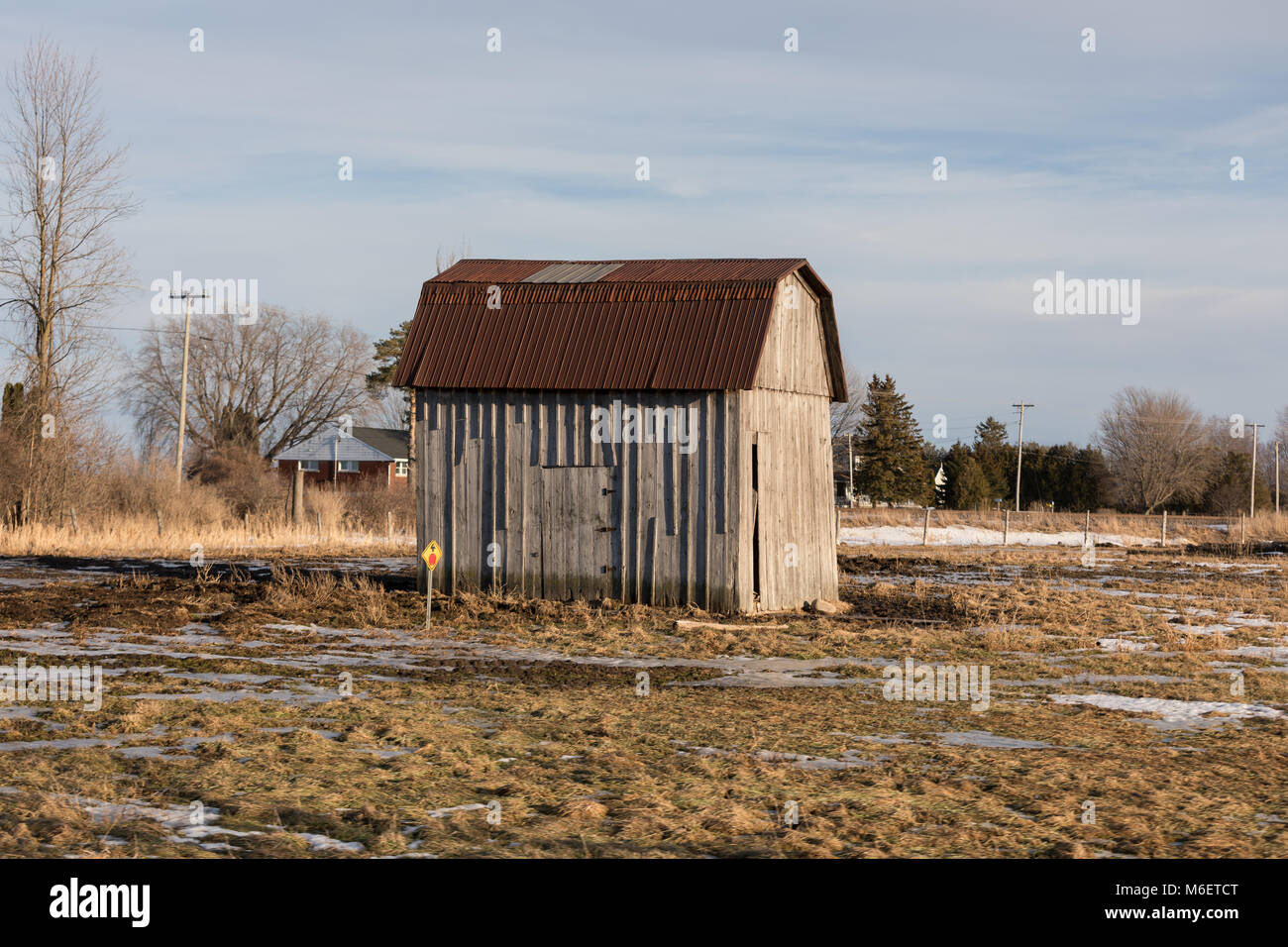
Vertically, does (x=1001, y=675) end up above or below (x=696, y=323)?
below

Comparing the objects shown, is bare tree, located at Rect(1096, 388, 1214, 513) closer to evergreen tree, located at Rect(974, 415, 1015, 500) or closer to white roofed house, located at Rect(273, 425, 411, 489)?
evergreen tree, located at Rect(974, 415, 1015, 500)

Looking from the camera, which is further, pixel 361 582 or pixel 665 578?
pixel 361 582

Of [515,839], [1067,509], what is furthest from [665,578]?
[1067,509]

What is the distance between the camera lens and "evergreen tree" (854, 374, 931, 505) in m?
76.1

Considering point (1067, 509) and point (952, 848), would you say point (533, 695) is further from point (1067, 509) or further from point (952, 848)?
point (1067, 509)

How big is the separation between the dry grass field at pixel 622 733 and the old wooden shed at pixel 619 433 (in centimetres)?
110

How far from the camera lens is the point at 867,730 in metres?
10.5

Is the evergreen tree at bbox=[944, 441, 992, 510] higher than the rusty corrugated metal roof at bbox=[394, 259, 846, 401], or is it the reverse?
the rusty corrugated metal roof at bbox=[394, 259, 846, 401]

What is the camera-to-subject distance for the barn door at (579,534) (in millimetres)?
19906

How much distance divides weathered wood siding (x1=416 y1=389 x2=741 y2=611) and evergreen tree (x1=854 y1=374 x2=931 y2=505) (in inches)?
2276

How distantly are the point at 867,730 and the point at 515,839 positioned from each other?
4.37m

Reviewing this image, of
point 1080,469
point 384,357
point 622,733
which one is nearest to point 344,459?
point 384,357

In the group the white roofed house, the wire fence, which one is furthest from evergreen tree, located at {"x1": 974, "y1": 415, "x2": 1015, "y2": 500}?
the white roofed house

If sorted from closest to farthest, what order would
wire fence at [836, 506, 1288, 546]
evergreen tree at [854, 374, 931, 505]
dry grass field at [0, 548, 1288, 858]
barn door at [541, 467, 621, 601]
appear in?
1. dry grass field at [0, 548, 1288, 858]
2. barn door at [541, 467, 621, 601]
3. wire fence at [836, 506, 1288, 546]
4. evergreen tree at [854, 374, 931, 505]
